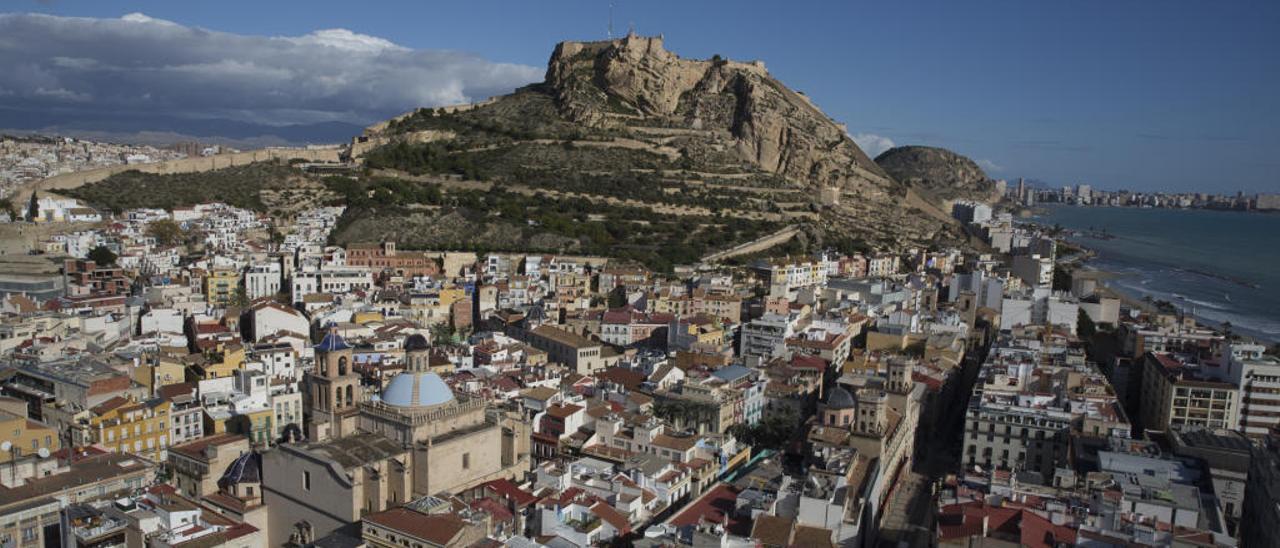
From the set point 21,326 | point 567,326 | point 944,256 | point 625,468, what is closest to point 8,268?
point 21,326

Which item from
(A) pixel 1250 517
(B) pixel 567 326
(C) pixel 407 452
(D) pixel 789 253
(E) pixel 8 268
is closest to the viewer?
(C) pixel 407 452

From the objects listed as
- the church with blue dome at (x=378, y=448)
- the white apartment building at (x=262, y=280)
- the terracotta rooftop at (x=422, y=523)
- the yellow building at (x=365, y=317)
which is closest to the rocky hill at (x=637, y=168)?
the white apartment building at (x=262, y=280)

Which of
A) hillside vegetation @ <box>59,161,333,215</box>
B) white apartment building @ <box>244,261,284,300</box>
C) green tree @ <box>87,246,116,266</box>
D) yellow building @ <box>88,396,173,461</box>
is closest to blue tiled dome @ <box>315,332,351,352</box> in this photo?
yellow building @ <box>88,396,173,461</box>

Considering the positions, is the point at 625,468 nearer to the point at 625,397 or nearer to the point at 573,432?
the point at 573,432

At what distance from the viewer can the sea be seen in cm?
5750

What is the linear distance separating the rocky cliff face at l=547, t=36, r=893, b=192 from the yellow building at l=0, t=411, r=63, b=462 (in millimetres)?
50598

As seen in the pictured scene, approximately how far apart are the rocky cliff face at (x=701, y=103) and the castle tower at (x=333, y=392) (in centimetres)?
5075

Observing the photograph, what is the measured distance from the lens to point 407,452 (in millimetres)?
16141

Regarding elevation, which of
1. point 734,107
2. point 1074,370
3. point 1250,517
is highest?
point 734,107

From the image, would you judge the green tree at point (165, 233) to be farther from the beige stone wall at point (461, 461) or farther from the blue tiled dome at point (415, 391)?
the beige stone wall at point (461, 461)

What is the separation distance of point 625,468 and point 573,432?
3.10 meters

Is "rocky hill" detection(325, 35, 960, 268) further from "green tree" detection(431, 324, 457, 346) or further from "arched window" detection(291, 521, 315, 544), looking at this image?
"arched window" detection(291, 521, 315, 544)

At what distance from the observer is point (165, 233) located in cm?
4562

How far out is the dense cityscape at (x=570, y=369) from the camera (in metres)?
16.1
